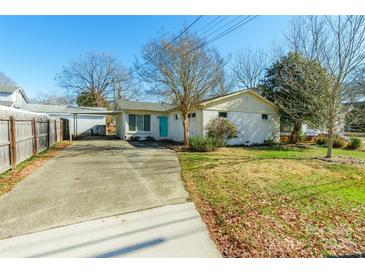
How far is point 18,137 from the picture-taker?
775cm

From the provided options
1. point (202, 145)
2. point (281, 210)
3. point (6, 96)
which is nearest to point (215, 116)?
point (202, 145)

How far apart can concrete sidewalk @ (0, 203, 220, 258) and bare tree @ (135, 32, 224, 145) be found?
10453 millimetres

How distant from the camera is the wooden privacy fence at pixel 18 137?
6.59m

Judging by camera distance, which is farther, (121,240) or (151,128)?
(151,128)

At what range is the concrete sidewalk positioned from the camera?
9.12 feet

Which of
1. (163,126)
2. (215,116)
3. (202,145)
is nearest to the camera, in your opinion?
(202,145)

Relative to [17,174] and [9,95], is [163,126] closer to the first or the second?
[17,174]

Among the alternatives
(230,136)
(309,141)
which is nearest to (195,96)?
(230,136)

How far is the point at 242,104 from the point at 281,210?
12549 millimetres

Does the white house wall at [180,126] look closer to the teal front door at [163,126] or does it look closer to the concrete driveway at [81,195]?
the teal front door at [163,126]

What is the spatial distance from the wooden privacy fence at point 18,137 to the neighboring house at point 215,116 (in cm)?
863

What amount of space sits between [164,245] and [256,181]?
4.05 m

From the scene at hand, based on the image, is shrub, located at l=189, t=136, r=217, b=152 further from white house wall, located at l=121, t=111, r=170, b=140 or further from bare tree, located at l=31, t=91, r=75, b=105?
bare tree, located at l=31, t=91, r=75, b=105
